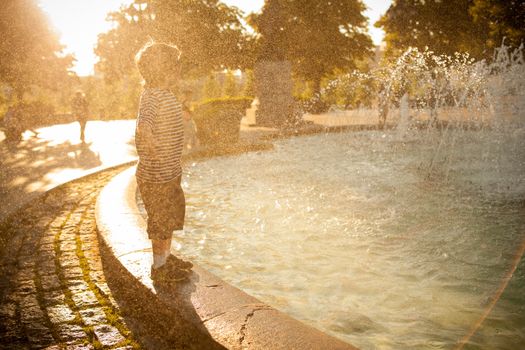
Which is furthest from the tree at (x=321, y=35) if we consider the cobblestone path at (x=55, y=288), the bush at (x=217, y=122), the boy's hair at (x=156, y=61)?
the boy's hair at (x=156, y=61)

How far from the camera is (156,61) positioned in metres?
2.78

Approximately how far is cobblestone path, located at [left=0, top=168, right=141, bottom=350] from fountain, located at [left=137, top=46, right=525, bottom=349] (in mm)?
1062

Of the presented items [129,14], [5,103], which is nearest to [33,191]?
[129,14]

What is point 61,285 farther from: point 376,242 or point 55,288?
point 376,242

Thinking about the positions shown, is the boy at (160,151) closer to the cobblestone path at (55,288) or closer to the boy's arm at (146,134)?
the boy's arm at (146,134)

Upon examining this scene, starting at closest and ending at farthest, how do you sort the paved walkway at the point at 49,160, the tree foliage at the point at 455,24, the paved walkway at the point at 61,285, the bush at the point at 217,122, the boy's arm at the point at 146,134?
the paved walkway at the point at 61,285 → the boy's arm at the point at 146,134 → the paved walkway at the point at 49,160 → the bush at the point at 217,122 → the tree foliage at the point at 455,24

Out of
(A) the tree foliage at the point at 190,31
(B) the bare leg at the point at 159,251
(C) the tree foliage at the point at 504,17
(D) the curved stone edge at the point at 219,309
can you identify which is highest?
(C) the tree foliage at the point at 504,17

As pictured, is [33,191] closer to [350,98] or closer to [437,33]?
[350,98]

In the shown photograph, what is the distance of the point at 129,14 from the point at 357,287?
20788mm

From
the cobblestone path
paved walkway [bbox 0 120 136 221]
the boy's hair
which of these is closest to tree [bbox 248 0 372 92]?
paved walkway [bbox 0 120 136 221]

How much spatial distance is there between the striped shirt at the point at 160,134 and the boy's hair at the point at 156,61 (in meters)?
0.08

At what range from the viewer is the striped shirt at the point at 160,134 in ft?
8.95

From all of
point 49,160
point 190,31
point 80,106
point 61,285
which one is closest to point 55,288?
point 61,285

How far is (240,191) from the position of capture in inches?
260
